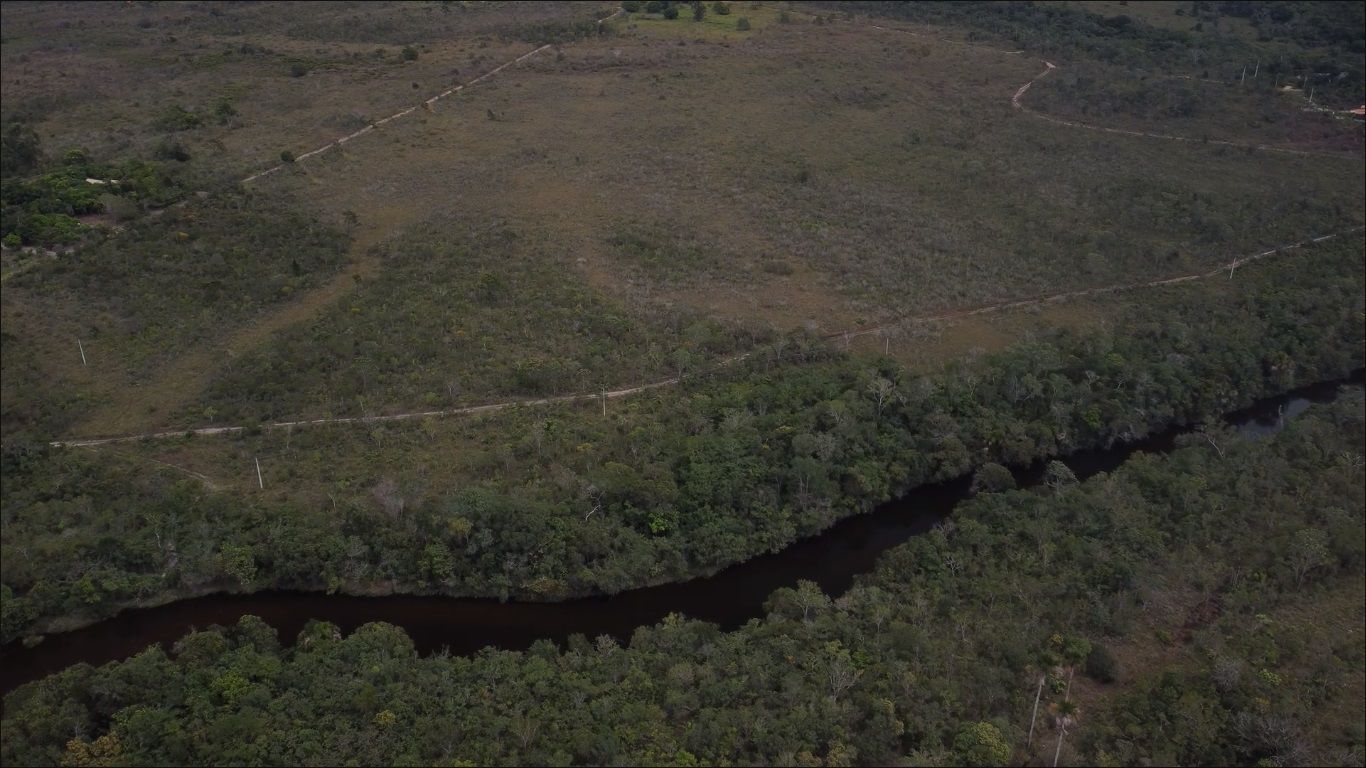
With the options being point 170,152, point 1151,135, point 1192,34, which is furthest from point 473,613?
point 1192,34

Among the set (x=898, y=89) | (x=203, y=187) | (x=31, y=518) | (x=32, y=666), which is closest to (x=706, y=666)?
(x=32, y=666)

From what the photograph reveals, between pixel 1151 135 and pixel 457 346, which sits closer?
pixel 457 346

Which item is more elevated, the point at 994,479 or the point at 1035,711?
the point at 994,479

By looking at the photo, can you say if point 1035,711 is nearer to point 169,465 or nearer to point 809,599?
point 809,599

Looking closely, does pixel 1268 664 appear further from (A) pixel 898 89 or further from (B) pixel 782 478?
(A) pixel 898 89

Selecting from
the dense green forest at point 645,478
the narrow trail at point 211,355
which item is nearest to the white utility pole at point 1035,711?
the dense green forest at point 645,478

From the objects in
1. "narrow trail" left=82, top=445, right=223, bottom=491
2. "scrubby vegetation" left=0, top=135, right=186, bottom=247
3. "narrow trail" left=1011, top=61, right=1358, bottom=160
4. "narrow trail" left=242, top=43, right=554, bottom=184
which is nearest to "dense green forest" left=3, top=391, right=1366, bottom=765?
"narrow trail" left=82, top=445, right=223, bottom=491

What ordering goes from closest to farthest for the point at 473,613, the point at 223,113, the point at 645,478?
the point at 473,613, the point at 645,478, the point at 223,113
